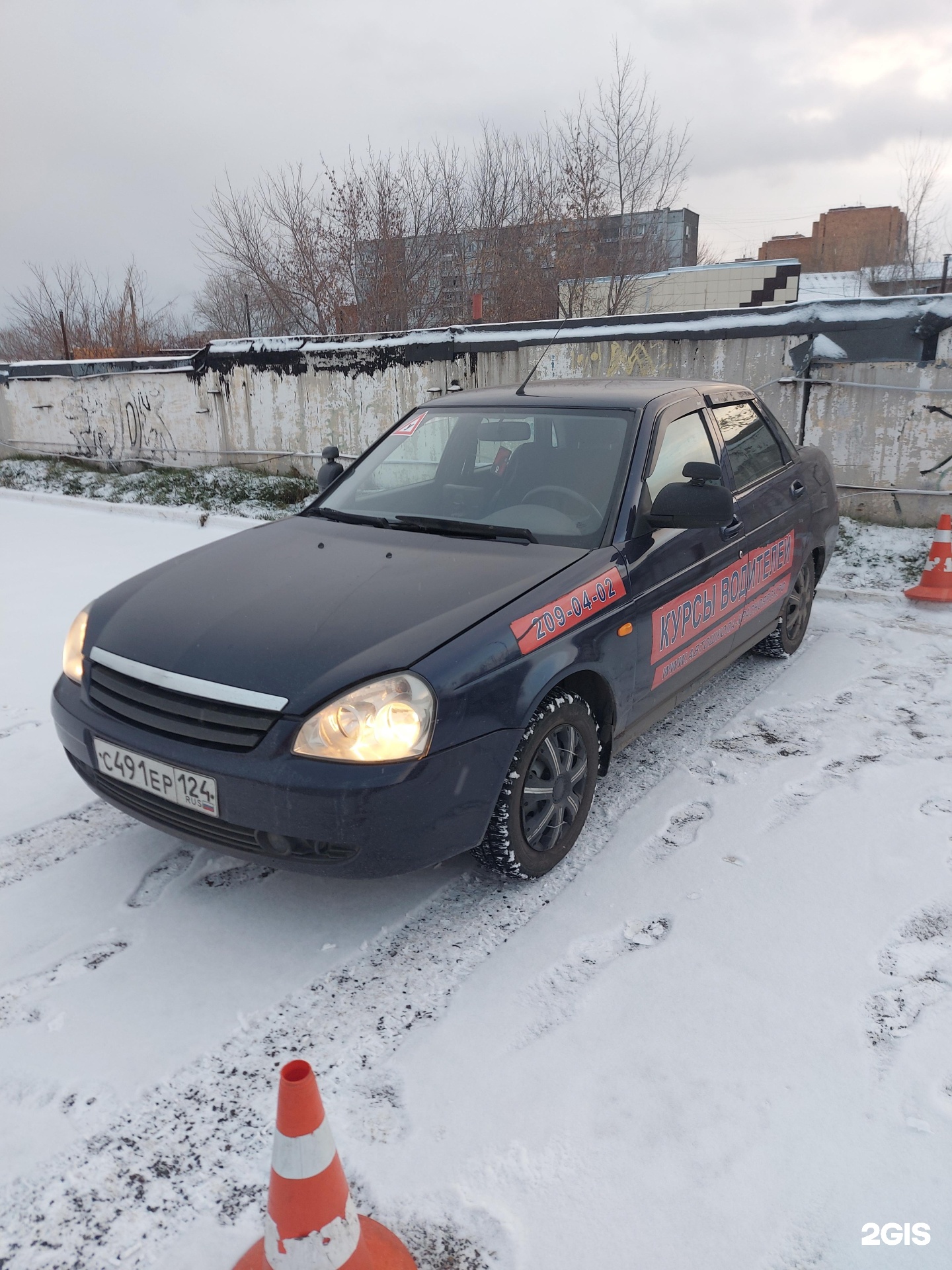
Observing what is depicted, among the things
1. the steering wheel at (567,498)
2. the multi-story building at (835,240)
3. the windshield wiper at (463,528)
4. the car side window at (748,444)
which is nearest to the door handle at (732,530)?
the car side window at (748,444)

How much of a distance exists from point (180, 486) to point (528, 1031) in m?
10.5

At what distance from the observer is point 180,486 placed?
11.5 m

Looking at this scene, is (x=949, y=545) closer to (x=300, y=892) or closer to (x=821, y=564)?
(x=821, y=564)

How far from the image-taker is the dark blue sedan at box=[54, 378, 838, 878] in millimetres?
2434

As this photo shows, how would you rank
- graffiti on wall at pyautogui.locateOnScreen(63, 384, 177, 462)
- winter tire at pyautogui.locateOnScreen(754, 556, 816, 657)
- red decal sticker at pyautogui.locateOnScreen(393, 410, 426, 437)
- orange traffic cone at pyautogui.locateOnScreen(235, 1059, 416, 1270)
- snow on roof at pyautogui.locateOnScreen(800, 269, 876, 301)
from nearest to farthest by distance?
1. orange traffic cone at pyautogui.locateOnScreen(235, 1059, 416, 1270)
2. red decal sticker at pyautogui.locateOnScreen(393, 410, 426, 437)
3. winter tire at pyautogui.locateOnScreen(754, 556, 816, 657)
4. graffiti on wall at pyautogui.locateOnScreen(63, 384, 177, 462)
5. snow on roof at pyautogui.locateOnScreen(800, 269, 876, 301)

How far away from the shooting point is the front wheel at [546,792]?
Result: 2.76m

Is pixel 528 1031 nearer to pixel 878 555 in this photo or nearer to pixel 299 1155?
pixel 299 1155

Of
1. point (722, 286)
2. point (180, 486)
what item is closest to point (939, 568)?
point (180, 486)

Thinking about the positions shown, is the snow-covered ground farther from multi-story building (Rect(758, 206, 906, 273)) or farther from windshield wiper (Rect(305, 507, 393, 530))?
multi-story building (Rect(758, 206, 906, 273))

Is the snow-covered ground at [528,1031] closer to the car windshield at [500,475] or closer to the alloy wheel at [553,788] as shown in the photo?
the alloy wheel at [553,788]

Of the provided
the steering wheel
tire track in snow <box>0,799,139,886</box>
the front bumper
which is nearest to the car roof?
the steering wheel

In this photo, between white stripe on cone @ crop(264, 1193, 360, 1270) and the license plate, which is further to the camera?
the license plate

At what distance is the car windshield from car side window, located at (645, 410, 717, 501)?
14 centimetres

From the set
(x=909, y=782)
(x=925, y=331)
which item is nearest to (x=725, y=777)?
(x=909, y=782)
